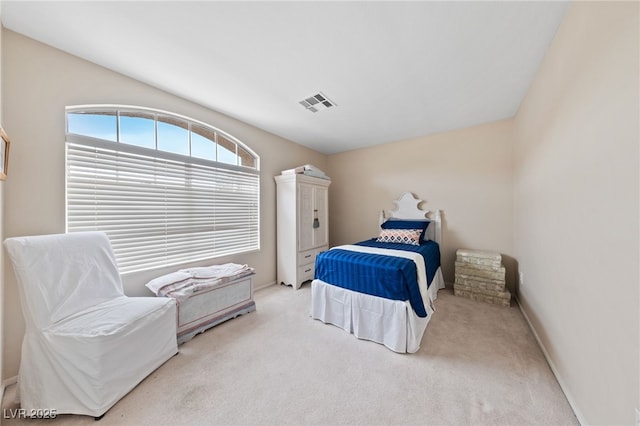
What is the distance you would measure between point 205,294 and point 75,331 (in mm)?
916

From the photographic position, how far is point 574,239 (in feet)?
4.27

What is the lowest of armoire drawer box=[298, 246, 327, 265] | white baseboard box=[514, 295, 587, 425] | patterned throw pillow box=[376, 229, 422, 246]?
white baseboard box=[514, 295, 587, 425]

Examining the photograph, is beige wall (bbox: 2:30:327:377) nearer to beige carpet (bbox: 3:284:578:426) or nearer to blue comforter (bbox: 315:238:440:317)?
beige carpet (bbox: 3:284:578:426)

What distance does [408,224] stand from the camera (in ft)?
11.7

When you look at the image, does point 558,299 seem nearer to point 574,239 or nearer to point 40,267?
point 574,239

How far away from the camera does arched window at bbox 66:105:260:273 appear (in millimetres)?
1861

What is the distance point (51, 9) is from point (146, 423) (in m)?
2.66

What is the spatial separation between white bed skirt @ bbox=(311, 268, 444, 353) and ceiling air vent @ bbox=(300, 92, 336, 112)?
2.09 meters

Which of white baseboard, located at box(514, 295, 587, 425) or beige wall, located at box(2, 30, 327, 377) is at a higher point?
beige wall, located at box(2, 30, 327, 377)

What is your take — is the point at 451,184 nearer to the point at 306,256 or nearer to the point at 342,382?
the point at 306,256

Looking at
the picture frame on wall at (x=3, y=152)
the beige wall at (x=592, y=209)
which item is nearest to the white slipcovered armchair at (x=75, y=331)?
the picture frame on wall at (x=3, y=152)

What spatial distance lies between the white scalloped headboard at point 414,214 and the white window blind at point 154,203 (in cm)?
259

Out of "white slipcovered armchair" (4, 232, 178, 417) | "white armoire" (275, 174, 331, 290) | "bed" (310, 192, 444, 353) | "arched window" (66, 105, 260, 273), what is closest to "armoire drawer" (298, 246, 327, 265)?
"white armoire" (275, 174, 331, 290)

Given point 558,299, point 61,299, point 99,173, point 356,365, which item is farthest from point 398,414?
point 99,173
